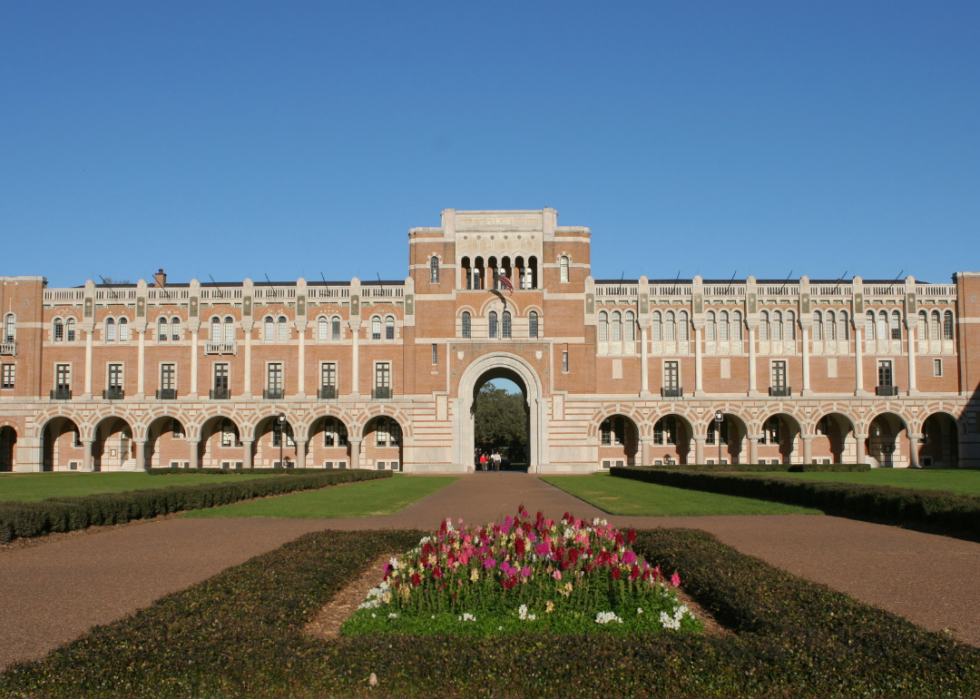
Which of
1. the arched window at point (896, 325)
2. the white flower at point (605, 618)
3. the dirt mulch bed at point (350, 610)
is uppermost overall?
the arched window at point (896, 325)

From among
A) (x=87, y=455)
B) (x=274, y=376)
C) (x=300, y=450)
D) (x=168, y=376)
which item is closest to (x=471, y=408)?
(x=300, y=450)

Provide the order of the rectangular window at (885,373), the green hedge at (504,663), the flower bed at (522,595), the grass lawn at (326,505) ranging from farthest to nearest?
the rectangular window at (885,373)
the grass lawn at (326,505)
the flower bed at (522,595)
the green hedge at (504,663)

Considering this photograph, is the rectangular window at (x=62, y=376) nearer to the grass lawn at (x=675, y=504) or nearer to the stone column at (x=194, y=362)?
the stone column at (x=194, y=362)

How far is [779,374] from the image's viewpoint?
53656 millimetres

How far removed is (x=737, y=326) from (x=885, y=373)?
9651mm

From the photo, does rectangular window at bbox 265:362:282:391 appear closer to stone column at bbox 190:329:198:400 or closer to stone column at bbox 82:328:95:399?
stone column at bbox 190:329:198:400

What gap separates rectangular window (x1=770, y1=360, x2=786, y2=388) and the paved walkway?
35.0 metres

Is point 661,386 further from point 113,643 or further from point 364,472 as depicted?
point 113,643

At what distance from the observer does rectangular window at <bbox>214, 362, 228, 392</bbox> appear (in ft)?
176

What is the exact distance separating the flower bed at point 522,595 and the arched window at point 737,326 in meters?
46.1

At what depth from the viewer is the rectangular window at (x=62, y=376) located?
175 ft

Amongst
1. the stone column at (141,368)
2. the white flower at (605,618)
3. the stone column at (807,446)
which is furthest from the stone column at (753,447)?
the white flower at (605,618)

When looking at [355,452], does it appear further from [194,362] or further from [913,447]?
[913,447]

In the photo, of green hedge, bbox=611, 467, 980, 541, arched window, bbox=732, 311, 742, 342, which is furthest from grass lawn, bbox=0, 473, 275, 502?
arched window, bbox=732, 311, 742, 342
